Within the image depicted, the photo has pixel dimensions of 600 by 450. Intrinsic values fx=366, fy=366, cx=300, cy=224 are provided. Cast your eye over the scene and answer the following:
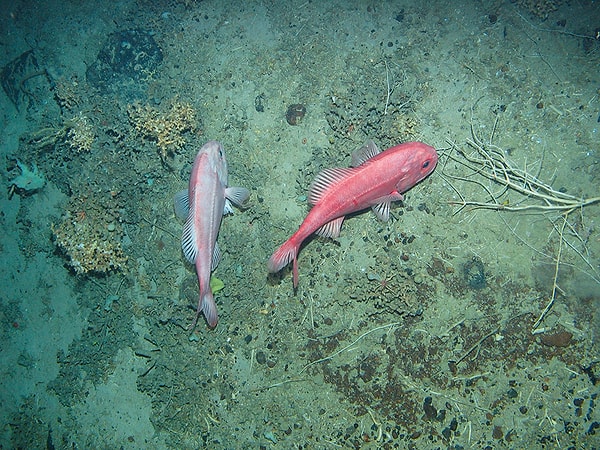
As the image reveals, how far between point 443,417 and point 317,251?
2.74 meters

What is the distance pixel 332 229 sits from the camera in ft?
16.4

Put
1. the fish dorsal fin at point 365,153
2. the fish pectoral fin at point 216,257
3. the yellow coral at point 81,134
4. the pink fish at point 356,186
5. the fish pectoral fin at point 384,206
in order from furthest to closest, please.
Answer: the yellow coral at point 81,134, the fish pectoral fin at point 216,257, the fish dorsal fin at point 365,153, the fish pectoral fin at point 384,206, the pink fish at point 356,186

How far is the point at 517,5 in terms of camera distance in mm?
5352

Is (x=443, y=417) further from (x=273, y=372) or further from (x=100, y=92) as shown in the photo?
(x=100, y=92)

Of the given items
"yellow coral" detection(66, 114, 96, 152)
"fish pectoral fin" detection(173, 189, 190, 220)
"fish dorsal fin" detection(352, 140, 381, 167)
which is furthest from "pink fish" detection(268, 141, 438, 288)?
"yellow coral" detection(66, 114, 96, 152)

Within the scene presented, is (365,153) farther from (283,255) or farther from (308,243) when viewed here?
(283,255)

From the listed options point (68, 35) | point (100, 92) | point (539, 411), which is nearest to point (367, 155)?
point (539, 411)

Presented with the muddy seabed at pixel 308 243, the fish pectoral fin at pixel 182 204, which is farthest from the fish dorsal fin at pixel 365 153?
the fish pectoral fin at pixel 182 204

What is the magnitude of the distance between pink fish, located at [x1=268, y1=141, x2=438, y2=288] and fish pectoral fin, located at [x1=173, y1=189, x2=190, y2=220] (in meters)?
1.64

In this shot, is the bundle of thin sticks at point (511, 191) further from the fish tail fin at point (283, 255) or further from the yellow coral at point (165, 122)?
the yellow coral at point (165, 122)

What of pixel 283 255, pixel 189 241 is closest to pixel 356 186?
pixel 283 255

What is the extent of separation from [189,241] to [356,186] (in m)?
2.40

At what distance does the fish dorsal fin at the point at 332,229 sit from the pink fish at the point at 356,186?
40 millimetres

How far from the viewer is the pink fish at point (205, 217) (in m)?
4.98
